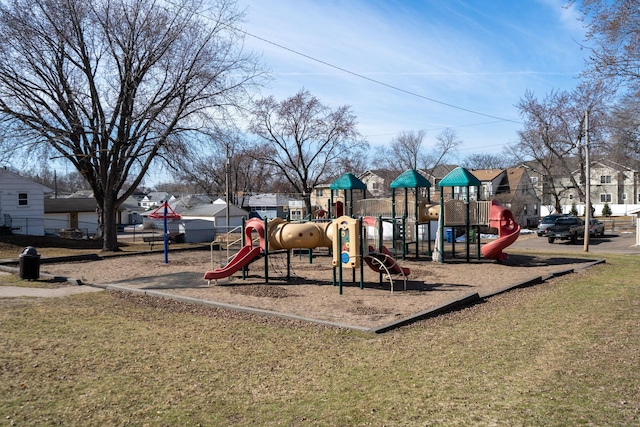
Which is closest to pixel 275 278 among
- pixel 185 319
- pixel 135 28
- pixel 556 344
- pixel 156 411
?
pixel 185 319

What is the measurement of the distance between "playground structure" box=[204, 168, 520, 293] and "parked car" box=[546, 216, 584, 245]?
12.7 meters

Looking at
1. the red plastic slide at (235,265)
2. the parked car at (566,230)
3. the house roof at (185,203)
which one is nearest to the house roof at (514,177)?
the parked car at (566,230)

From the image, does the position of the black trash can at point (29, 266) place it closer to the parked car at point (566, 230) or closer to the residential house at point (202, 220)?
the residential house at point (202, 220)

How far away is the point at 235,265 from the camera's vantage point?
46.4 ft

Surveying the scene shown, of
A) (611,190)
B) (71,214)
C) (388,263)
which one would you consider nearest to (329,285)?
(388,263)

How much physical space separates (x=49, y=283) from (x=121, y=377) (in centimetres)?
974

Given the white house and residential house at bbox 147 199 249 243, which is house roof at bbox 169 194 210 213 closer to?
residential house at bbox 147 199 249 243

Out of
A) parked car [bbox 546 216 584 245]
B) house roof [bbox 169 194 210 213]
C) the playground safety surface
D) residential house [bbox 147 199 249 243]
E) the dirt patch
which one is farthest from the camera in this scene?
house roof [bbox 169 194 210 213]

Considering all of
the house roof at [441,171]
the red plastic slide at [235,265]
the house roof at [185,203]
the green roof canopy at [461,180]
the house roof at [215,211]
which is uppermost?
the house roof at [441,171]

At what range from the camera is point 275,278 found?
1540 cm

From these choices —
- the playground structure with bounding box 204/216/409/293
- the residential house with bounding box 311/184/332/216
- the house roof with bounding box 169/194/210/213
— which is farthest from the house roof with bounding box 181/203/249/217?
the playground structure with bounding box 204/216/409/293

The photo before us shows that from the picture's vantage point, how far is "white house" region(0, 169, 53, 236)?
3484cm

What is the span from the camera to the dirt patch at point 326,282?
10625mm

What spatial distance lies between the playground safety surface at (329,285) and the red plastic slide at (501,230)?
1.75 feet
